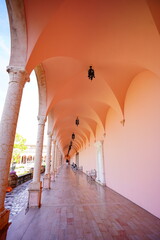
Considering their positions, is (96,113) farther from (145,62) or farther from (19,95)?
(19,95)

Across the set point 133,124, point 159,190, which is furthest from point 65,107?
point 159,190

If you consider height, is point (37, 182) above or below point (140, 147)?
below

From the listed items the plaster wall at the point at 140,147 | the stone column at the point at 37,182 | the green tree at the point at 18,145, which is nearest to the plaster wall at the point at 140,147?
the plaster wall at the point at 140,147

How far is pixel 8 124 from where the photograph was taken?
233 centimetres

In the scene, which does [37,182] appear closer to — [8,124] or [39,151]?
[39,151]

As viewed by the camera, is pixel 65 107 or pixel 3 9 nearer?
pixel 3 9

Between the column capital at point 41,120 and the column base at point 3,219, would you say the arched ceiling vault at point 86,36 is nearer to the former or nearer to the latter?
the column capital at point 41,120

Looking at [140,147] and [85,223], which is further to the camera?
[140,147]

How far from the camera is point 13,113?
242cm

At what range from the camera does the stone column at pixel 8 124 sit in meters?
2.07

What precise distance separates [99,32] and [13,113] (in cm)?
335

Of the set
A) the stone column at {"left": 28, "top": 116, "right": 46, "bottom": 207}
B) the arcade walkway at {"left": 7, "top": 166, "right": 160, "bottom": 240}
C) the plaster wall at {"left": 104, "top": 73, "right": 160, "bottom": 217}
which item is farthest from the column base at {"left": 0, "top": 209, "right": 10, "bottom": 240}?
the plaster wall at {"left": 104, "top": 73, "right": 160, "bottom": 217}

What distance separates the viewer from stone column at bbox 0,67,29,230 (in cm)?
207

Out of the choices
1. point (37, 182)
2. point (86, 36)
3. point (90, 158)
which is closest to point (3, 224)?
point (37, 182)
